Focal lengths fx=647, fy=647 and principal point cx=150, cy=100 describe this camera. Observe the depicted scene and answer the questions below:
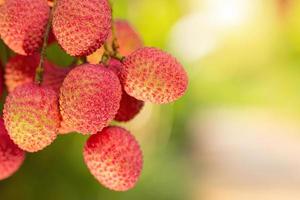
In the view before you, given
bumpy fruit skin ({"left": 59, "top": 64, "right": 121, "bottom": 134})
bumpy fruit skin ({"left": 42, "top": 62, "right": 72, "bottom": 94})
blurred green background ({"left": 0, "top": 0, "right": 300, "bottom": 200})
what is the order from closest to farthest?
bumpy fruit skin ({"left": 59, "top": 64, "right": 121, "bottom": 134}) < bumpy fruit skin ({"left": 42, "top": 62, "right": 72, "bottom": 94}) < blurred green background ({"left": 0, "top": 0, "right": 300, "bottom": 200})

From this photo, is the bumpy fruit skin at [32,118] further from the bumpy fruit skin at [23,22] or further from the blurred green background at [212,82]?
the blurred green background at [212,82]

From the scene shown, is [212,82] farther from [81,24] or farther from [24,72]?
[81,24]

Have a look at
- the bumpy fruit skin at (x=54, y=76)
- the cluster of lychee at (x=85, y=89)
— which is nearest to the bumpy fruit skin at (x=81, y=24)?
the cluster of lychee at (x=85, y=89)

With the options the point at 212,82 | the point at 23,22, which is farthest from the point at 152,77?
the point at 212,82

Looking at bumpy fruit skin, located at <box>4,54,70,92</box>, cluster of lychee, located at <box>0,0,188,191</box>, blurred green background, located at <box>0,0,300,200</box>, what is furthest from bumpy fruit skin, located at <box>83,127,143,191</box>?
blurred green background, located at <box>0,0,300,200</box>

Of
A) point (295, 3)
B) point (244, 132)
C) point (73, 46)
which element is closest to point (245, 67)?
point (295, 3)

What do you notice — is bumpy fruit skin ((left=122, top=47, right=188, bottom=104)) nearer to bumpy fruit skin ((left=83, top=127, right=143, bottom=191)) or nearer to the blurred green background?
bumpy fruit skin ((left=83, top=127, right=143, bottom=191))

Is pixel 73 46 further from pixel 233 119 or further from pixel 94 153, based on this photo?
pixel 233 119
